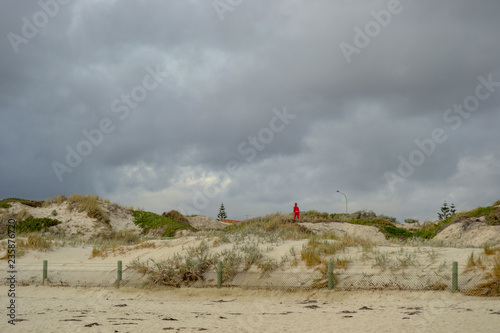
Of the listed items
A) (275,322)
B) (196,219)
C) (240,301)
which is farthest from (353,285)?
(196,219)

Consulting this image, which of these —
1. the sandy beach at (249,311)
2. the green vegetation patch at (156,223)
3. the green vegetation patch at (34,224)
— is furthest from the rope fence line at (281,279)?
the green vegetation patch at (156,223)

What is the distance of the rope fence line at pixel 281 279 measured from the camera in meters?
19.3

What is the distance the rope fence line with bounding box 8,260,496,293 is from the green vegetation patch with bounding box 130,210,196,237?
15976 mm

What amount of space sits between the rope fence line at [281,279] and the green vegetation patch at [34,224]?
1423 cm

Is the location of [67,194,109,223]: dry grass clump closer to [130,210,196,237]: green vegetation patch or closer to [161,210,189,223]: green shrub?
[130,210,196,237]: green vegetation patch

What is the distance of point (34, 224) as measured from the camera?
1572 inches

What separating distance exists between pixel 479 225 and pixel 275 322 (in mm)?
27578

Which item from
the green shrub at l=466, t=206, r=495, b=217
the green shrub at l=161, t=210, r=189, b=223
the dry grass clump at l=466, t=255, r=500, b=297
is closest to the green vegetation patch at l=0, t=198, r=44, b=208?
the green shrub at l=161, t=210, r=189, b=223

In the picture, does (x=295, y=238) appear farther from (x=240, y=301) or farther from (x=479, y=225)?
(x=479, y=225)

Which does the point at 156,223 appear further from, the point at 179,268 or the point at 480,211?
the point at 480,211

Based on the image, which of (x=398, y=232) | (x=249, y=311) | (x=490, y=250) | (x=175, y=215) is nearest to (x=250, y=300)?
(x=249, y=311)

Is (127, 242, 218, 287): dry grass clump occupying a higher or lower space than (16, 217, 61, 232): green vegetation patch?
lower

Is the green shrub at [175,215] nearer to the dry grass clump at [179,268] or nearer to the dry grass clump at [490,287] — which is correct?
the dry grass clump at [179,268]

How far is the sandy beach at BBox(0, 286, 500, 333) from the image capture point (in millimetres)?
13828
